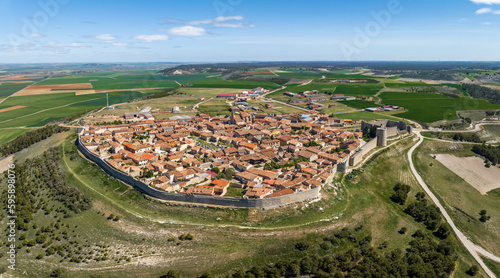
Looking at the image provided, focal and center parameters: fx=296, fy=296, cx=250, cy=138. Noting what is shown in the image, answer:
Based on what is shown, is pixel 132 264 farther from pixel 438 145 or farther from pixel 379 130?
pixel 438 145

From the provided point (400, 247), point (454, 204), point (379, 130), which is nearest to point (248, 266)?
point (400, 247)

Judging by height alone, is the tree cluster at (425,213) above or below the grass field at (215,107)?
below

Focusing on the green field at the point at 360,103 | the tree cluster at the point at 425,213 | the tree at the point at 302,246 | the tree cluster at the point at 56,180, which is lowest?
the tree cluster at the point at 425,213

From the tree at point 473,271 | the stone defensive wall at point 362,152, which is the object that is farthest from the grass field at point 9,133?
the tree at point 473,271

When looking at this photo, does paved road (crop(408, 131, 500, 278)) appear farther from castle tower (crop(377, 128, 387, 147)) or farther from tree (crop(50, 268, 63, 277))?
tree (crop(50, 268, 63, 277))

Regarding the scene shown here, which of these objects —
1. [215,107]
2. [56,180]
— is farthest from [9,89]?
[56,180]

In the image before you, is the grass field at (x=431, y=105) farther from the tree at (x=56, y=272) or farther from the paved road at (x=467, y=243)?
the tree at (x=56, y=272)
